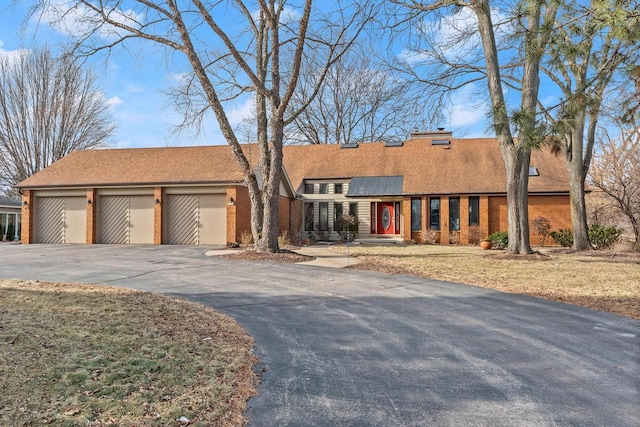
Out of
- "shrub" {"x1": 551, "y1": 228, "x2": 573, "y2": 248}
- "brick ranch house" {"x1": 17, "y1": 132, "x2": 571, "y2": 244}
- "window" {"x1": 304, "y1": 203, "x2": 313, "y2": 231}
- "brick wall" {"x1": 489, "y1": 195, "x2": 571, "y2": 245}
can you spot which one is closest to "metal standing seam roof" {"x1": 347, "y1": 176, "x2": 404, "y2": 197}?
"brick ranch house" {"x1": 17, "y1": 132, "x2": 571, "y2": 244}

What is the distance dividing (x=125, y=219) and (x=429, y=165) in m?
17.1

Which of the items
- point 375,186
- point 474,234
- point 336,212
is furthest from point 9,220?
point 474,234

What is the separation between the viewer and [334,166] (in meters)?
27.0

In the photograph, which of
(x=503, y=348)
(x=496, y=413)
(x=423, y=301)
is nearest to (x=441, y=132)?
(x=423, y=301)

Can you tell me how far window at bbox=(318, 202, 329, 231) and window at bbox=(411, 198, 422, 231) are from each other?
5.20 m

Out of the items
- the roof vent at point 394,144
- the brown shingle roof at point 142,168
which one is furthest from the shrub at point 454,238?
the brown shingle roof at point 142,168

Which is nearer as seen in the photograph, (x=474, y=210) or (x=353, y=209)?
(x=474, y=210)

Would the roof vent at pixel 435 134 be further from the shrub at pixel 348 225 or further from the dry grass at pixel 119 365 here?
the dry grass at pixel 119 365

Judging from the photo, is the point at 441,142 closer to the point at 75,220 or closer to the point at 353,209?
the point at 353,209

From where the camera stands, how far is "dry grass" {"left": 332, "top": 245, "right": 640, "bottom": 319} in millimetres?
8375

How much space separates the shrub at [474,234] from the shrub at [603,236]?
501 centimetres

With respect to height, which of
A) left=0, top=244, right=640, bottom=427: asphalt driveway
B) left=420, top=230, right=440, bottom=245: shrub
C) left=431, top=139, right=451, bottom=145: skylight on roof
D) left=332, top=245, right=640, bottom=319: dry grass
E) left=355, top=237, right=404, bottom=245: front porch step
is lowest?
left=0, top=244, right=640, bottom=427: asphalt driveway

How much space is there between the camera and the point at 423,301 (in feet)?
26.0

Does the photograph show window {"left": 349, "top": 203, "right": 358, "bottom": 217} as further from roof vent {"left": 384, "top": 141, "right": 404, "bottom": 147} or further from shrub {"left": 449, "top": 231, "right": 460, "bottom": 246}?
shrub {"left": 449, "top": 231, "right": 460, "bottom": 246}
